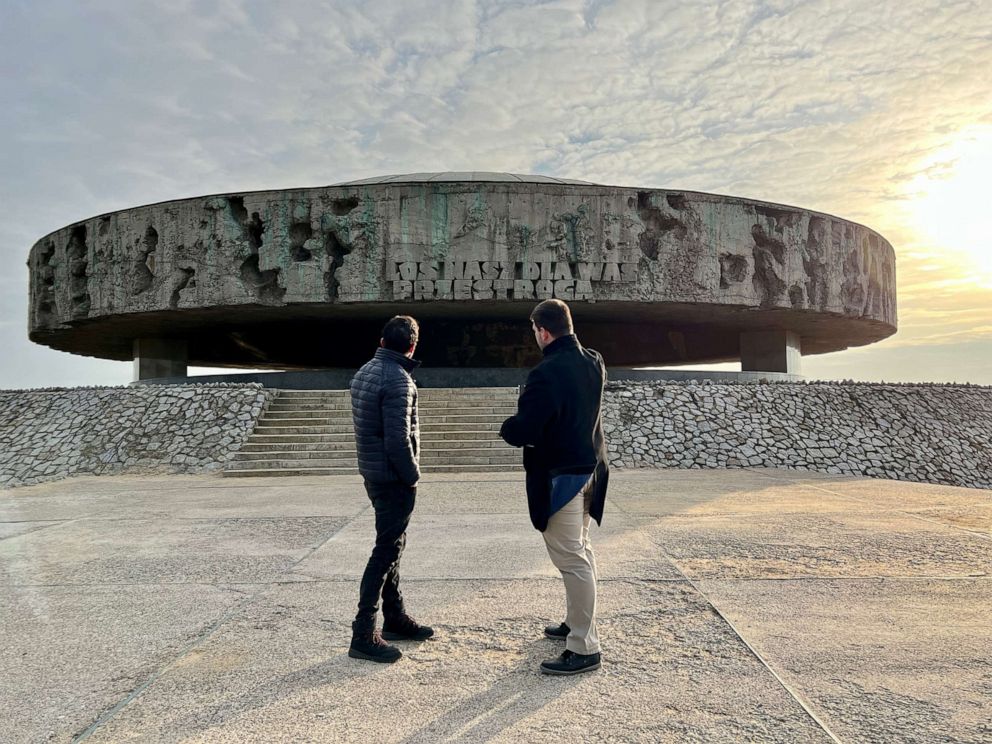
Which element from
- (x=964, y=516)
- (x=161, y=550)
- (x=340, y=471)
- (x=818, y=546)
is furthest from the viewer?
(x=340, y=471)

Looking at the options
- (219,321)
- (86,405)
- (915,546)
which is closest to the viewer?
(915,546)

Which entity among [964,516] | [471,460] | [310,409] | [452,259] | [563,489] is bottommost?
[964,516]

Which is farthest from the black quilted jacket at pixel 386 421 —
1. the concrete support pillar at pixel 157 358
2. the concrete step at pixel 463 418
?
the concrete support pillar at pixel 157 358

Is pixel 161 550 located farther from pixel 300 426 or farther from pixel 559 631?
pixel 300 426

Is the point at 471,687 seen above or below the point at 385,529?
below

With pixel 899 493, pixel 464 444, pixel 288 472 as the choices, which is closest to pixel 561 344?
pixel 899 493

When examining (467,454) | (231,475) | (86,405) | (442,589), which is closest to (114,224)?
(86,405)

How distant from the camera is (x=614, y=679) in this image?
10.0 ft

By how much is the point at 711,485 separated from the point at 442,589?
20.6 ft

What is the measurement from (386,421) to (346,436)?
9927mm

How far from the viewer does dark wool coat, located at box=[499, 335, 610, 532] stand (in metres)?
3.12

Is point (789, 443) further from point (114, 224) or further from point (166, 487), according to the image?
point (114, 224)

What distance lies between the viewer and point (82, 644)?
3555mm

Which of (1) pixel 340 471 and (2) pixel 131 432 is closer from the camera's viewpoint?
(1) pixel 340 471
